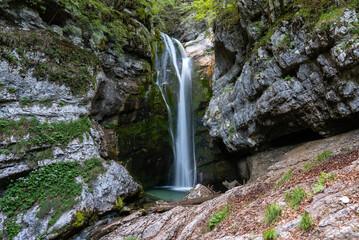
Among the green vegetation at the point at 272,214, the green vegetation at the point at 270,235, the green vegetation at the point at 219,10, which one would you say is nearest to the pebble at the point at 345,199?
the green vegetation at the point at 272,214

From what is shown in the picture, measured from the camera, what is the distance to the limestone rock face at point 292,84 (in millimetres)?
5859

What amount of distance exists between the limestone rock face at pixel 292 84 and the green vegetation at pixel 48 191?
7.76 metres

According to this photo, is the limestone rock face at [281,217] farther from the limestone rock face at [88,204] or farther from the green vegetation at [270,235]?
the limestone rock face at [88,204]

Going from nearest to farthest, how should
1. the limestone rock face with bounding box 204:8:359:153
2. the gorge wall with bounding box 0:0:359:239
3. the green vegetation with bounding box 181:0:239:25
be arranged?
1. the limestone rock face with bounding box 204:8:359:153
2. the gorge wall with bounding box 0:0:359:239
3. the green vegetation with bounding box 181:0:239:25

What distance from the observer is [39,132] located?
7699 millimetres

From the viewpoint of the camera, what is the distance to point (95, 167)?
838cm

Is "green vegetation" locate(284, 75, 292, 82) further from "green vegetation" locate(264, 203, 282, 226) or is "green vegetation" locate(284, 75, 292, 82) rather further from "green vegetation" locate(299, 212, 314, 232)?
"green vegetation" locate(299, 212, 314, 232)

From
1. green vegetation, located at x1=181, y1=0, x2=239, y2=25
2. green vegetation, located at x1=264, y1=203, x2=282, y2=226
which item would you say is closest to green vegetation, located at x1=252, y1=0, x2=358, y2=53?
green vegetation, located at x1=181, y1=0, x2=239, y2=25

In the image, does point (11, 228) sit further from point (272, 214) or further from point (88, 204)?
point (272, 214)

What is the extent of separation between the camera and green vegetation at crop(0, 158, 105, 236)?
Answer: 20.2 feet

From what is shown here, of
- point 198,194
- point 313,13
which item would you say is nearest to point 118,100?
point 198,194

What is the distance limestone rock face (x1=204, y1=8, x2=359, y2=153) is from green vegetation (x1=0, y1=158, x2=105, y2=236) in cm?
776

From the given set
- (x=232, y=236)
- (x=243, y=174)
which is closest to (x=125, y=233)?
(x=232, y=236)

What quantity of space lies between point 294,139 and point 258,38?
5.24 meters
